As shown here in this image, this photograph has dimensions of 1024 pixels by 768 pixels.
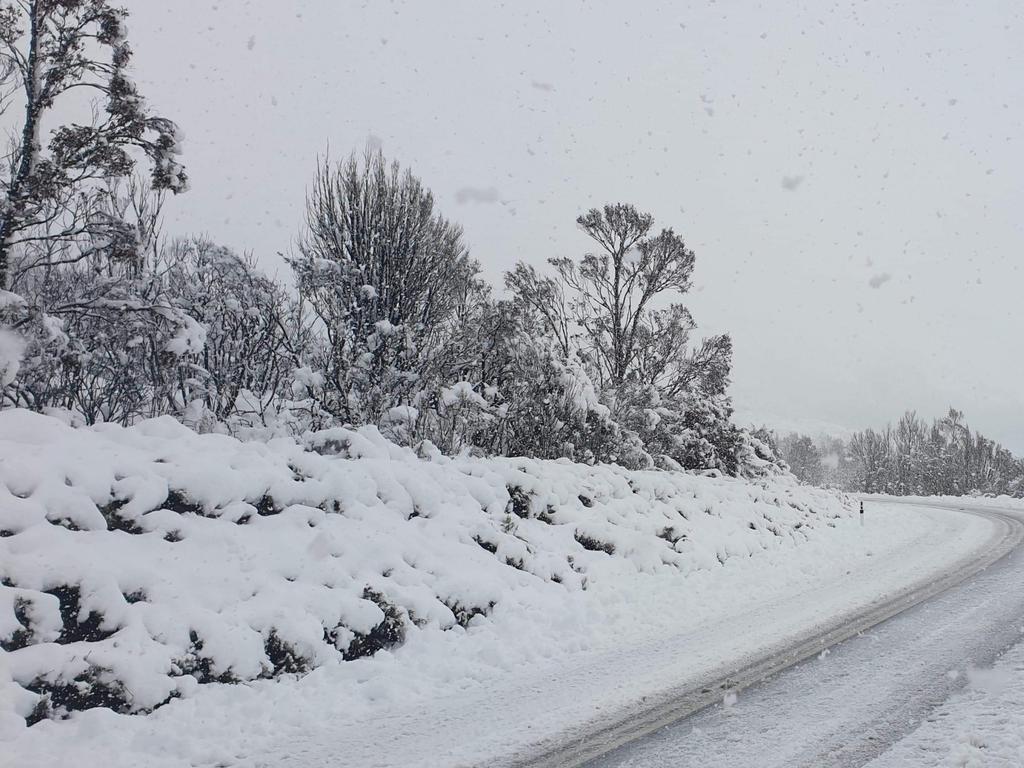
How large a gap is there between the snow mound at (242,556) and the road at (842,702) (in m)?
2.80

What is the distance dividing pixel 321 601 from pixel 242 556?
2.98 ft

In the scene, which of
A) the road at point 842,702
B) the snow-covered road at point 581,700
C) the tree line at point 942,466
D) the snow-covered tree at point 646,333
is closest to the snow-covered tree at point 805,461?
the tree line at point 942,466

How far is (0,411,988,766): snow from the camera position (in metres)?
4.16

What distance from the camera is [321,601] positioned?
5602 millimetres

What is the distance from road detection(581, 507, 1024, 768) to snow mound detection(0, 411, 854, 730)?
2800 mm

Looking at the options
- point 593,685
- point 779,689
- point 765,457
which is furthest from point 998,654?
point 765,457

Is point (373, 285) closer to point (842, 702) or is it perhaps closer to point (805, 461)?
point (842, 702)

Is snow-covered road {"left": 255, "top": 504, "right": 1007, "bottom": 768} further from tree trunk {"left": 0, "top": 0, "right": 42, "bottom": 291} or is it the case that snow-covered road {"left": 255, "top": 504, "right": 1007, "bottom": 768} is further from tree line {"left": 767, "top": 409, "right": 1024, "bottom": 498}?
tree line {"left": 767, "top": 409, "right": 1024, "bottom": 498}

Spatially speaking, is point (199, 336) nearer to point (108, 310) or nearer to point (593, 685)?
point (108, 310)

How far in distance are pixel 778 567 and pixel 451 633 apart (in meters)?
6.81

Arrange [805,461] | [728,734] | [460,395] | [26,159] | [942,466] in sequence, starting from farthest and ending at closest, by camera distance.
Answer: [805,461] < [942,466] < [460,395] < [26,159] < [728,734]

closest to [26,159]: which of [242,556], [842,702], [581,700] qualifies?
[242,556]

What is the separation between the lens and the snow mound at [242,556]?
4414 mm

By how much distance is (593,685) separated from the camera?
5.05m
